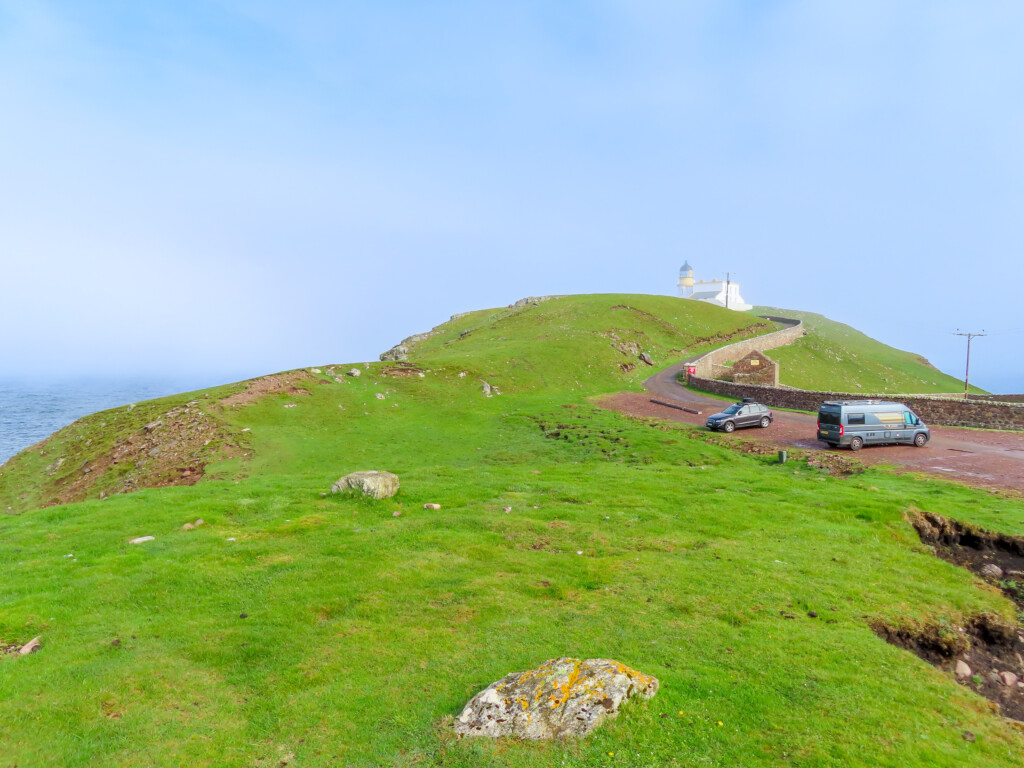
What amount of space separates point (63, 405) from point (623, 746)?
187551 millimetres

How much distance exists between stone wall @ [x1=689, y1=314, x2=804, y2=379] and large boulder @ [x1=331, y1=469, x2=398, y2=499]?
51.8m

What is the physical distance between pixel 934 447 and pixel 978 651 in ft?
84.7

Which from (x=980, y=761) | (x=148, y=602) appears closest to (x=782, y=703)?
(x=980, y=761)

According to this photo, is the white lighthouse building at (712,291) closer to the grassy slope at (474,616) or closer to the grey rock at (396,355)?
the grey rock at (396,355)

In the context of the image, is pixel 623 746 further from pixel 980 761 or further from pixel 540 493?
pixel 540 493

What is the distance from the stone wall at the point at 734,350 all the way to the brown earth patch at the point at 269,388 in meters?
45.7

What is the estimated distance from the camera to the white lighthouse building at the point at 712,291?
15909 centimetres

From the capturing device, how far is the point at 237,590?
13273 millimetres

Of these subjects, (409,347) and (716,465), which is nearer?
(716,465)

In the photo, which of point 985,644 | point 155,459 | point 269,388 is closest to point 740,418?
point 985,644

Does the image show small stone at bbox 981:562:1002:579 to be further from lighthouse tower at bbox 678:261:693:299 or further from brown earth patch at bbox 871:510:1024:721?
lighthouse tower at bbox 678:261:693:299

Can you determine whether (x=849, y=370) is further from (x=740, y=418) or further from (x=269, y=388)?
(x=269, y=388)

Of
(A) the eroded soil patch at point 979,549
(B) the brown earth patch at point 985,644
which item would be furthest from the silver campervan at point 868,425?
(B) the brown earth patch at point 985,644

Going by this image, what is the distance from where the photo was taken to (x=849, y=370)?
8194cm
